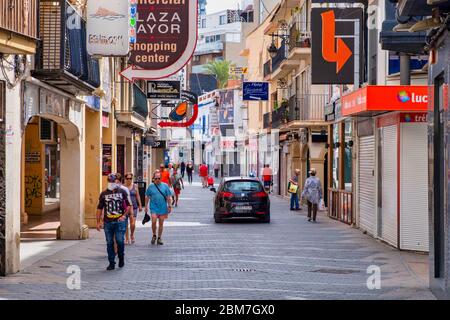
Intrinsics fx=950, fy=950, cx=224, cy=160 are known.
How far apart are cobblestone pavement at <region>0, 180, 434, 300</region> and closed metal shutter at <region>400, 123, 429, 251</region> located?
0.52 metres

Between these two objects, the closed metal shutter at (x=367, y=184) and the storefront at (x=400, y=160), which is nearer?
the storefront at (x=400, y=160)

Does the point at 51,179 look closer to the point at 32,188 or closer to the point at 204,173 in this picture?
the point at 32,188

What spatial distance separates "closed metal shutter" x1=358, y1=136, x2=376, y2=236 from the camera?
77.9 feet

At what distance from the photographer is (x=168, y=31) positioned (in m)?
22.8

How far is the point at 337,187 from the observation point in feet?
103

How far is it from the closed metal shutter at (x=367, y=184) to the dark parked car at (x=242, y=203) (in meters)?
3.73

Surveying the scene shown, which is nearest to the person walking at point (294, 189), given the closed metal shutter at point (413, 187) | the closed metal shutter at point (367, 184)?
the closed metal shutter at point (367, 184)

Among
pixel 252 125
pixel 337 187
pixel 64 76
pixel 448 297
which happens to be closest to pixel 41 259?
pixel 64 76

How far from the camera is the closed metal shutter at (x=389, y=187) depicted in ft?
67.7

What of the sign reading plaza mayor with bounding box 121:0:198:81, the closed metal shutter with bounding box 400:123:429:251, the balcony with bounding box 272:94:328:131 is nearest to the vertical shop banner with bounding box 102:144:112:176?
the sign reading plaza mayor with bounding box 121:0:198:81

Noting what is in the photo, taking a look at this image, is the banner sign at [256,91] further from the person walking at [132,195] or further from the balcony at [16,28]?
the balcony at [16,28]

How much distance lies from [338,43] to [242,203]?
6.32 metres

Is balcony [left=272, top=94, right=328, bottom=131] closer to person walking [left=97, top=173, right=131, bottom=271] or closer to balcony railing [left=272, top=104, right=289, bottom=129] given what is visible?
balcony railing [left=272, top=104, right=289, bottom=129]

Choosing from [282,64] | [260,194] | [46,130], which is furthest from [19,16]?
[282,64]
